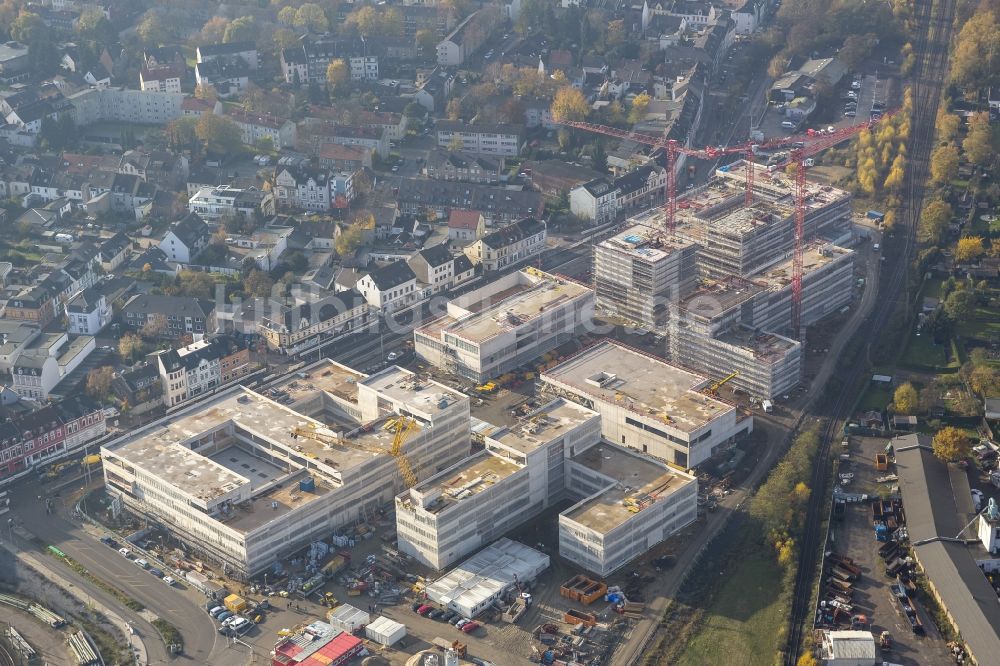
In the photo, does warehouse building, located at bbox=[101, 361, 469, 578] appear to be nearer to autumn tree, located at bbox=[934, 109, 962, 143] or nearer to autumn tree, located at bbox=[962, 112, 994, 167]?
autumn tree, located at bbox=[962, 112, 994, 167]

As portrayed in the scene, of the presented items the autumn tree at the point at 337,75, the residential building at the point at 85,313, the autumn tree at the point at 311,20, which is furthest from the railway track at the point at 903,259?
the autumn tree at the point at 311,20

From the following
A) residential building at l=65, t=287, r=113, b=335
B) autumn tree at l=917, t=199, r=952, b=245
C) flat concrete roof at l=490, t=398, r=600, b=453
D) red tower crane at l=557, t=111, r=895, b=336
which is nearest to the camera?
flat concrete roof at l=490, t=398, r=600, b=453

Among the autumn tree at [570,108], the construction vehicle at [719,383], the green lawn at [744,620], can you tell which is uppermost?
the autumn tree at [570,108]

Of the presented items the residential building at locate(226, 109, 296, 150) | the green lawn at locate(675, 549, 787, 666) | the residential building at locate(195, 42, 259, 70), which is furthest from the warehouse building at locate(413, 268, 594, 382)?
the residential building at locate(195, 42, 259, 70)

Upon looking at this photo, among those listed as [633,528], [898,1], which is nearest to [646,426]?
[633,528]

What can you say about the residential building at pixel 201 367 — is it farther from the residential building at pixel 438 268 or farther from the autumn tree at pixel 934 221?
the autumn tree at pixel 934 221

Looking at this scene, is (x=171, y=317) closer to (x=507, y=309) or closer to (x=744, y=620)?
(x=507, y=309)

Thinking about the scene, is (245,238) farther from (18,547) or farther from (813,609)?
(813,609)
